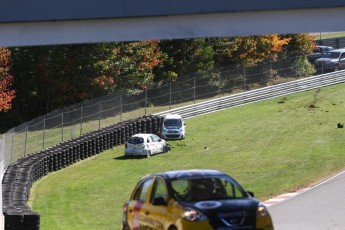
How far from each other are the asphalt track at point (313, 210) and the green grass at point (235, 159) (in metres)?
2.21

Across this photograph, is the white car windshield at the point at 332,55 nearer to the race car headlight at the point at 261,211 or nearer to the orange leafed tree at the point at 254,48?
the orange leafed tree at the point at 254,48

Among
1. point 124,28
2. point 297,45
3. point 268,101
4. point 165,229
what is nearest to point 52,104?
point 268,101

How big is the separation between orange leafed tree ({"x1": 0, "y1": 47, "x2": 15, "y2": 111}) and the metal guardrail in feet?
29.6

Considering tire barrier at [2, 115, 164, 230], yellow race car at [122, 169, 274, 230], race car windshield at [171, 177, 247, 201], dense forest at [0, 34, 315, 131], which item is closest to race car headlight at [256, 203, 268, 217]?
yellow race car at [122, 169, 274, 230]

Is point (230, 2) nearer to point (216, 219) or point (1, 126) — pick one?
point (216, 219)

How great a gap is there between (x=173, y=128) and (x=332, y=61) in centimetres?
1968

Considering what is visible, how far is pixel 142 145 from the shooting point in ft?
148

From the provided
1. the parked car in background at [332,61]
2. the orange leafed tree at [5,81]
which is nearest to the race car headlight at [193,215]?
the orange leafed tree at [5,81]

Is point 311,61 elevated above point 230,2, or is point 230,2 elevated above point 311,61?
point 311,61

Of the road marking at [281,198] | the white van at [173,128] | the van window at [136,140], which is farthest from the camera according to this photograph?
the white van at [173,128]

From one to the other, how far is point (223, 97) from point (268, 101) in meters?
3.28

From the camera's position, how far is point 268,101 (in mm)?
60219

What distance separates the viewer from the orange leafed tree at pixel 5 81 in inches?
1970

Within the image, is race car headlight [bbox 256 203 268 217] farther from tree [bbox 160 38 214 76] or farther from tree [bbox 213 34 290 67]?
tree [bbox 213 34 290 67]
